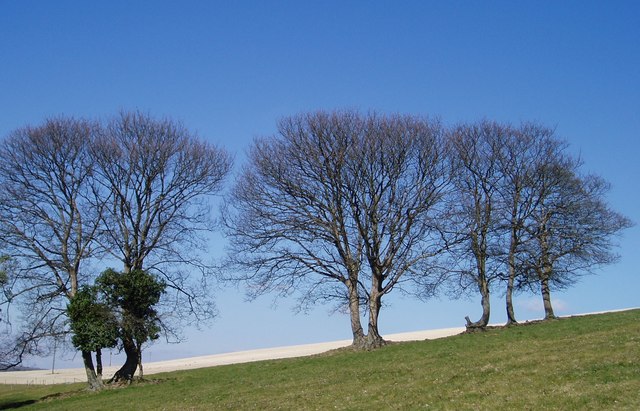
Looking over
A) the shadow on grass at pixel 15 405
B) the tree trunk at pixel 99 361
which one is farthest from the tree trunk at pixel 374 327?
the shadow on grass at pixel 15 405

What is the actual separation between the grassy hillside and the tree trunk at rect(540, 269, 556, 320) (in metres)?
10.8

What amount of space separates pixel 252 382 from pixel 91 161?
18639 millimetres

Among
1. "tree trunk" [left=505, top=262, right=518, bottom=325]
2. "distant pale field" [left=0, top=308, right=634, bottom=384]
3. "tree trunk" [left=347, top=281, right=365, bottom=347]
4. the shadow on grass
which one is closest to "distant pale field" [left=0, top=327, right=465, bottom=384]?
"distant pale field" [left=0, top=308, right=634, bottom=384]

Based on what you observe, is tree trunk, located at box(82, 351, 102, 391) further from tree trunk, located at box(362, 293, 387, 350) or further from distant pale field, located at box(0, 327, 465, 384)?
distant pale field, located at box(0, 327, 465, 384)

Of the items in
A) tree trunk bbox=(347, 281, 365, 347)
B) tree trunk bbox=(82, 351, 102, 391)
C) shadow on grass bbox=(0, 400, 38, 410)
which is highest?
tree trunk bbox=(347, 281, 365, 347)

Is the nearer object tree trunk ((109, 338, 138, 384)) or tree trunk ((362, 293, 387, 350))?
tree trunk ((109, 338, 138, 384))

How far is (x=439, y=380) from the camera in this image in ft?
73.1

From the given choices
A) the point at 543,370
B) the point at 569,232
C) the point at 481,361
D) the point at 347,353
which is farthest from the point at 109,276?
the point at 569,232

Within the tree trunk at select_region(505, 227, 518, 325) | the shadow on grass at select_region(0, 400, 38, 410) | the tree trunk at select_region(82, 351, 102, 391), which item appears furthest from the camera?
the tree trunk at select_region(505, 227, 518, 325)

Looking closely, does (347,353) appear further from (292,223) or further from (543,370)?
(543,370)

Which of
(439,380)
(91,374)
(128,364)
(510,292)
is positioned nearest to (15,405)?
(91,374)

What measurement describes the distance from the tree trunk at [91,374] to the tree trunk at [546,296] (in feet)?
96.9

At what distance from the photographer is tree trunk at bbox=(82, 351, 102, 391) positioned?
3638 centimetres

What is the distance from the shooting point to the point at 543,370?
21125mm
